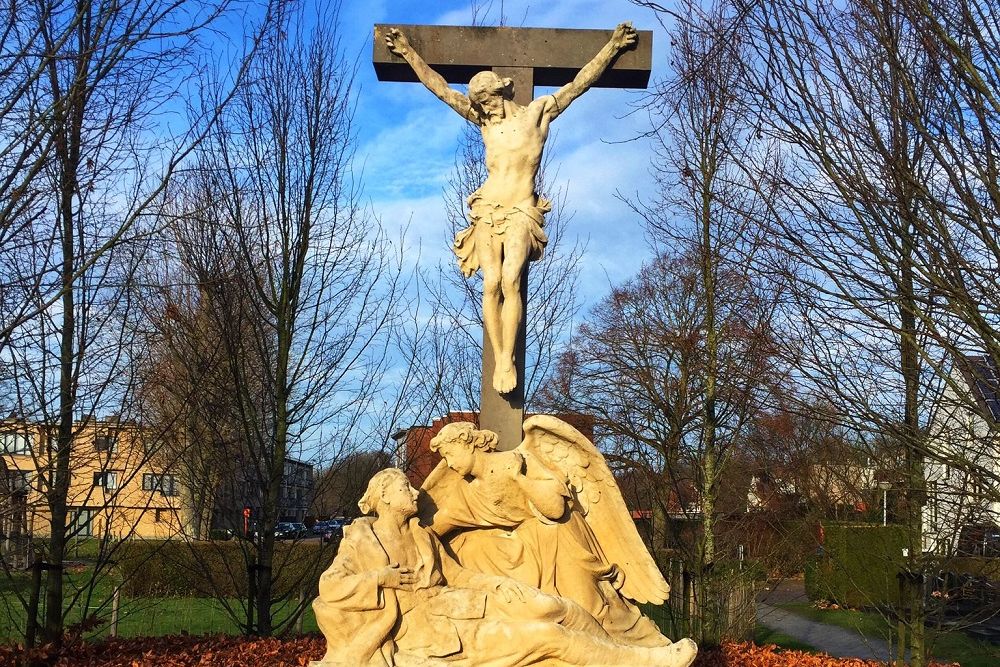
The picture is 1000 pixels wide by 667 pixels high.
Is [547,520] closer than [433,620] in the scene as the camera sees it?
No

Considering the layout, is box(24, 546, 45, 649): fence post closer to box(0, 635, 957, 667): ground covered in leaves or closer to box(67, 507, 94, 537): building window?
box(0, 635, 957, 667): ground covered in leaves

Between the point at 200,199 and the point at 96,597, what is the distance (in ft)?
29.9

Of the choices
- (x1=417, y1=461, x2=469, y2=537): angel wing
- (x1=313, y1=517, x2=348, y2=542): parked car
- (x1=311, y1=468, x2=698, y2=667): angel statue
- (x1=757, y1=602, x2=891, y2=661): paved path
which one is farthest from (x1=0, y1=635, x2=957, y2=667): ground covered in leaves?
(x1=757, y1=602, x2=891, y2=661): paved path

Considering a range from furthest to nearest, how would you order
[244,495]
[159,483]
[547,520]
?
[244,495] → [159,483] → [547,520]

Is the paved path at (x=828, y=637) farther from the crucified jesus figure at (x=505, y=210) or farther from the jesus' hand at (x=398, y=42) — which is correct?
the jesus' hand at (x=398, y=42)

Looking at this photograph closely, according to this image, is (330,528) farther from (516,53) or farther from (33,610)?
(516,53)

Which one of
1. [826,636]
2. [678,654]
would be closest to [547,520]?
[678,654]

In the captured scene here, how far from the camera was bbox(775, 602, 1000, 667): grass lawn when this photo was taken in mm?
10336

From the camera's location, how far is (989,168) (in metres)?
3.76

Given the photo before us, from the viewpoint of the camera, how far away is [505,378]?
5.11 meters

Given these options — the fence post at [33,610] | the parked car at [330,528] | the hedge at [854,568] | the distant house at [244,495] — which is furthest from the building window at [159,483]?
the hedge at [854,568]

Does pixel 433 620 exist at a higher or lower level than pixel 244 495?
lower

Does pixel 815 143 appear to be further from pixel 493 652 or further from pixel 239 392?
pixel 239 392

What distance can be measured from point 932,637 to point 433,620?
16.6 feet
